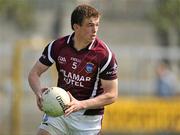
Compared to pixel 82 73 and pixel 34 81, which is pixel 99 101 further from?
pixel 34 81

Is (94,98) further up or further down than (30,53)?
further up

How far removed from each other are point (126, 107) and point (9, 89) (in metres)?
3.32

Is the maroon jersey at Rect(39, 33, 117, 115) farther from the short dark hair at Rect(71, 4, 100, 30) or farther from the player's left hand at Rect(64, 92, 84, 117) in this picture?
the player's left hand at Rect(64, 92, 84, 117)

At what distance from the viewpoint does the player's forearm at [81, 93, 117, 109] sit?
8516 millimetres

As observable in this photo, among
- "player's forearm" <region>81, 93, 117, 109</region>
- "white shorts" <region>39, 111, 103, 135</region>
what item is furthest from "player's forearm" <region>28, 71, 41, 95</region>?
"player's forearm" <region>81, 93, 117, 109</region>

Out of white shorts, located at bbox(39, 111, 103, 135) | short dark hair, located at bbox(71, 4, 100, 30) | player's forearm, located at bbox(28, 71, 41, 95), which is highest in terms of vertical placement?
short dark hair, located at bbox(71, 4, 100, 30)

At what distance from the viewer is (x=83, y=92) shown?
8.93 m

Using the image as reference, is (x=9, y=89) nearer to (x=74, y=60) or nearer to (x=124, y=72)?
(x=124, y=72)

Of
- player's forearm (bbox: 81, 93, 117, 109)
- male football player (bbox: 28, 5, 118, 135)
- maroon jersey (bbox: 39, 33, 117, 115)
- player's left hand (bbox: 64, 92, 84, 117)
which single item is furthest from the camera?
maroon jersey (bbox: 39, 33, 117, 115)

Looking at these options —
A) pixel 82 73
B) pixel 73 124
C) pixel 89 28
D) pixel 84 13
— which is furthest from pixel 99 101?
pixel 84 13

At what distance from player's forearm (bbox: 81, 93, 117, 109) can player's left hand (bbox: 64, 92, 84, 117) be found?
4.5 inches

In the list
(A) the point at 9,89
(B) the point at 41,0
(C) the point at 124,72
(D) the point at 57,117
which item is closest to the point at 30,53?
(A) the point at 9,89

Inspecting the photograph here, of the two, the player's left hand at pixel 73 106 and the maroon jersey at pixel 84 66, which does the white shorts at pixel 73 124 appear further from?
the player's left hand at pixel 73 106

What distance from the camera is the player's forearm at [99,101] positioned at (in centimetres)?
852
